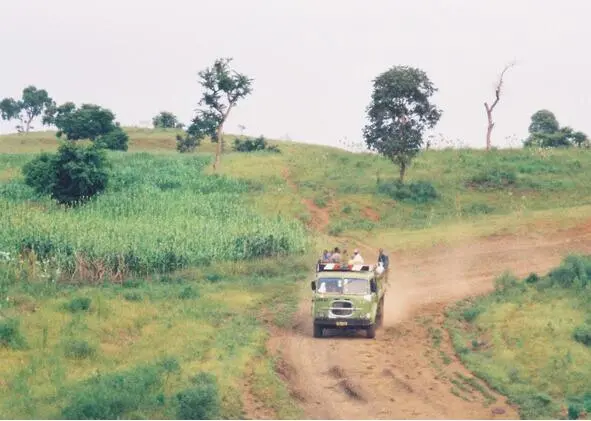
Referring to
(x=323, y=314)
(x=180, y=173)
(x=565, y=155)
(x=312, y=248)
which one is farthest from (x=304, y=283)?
(x=565, y=155)

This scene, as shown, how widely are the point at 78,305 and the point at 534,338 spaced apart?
583 inches

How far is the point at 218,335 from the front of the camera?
95.5 feet

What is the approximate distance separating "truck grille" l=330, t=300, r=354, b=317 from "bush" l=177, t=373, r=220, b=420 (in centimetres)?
806

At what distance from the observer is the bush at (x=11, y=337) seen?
89.4 feet

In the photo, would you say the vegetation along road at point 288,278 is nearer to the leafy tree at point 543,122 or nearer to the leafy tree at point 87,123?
the leafy tree at point 87,123

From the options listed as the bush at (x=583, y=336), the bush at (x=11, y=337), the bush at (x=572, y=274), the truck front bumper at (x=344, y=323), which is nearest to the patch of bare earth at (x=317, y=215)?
the bush at (x=572, y=274)

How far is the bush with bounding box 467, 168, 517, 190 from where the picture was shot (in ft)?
196

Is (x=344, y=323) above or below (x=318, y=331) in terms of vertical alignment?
above

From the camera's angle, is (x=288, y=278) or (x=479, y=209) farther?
(x=479, y=209)

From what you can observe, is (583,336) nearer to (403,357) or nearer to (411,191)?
(403,357)

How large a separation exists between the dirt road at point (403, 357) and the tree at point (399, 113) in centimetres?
1506

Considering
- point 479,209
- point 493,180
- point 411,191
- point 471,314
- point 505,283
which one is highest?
point 493,180

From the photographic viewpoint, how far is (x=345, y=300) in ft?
94.4

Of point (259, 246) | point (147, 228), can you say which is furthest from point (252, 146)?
point (259, 246)
